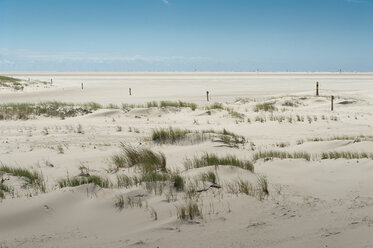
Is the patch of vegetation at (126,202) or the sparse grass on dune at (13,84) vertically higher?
the sparse grass on dune at (13,84)

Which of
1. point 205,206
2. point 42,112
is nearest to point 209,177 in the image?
point 205,206

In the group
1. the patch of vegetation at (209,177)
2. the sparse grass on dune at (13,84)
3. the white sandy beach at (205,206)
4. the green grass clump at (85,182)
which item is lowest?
the white sandy beach at (205,206)

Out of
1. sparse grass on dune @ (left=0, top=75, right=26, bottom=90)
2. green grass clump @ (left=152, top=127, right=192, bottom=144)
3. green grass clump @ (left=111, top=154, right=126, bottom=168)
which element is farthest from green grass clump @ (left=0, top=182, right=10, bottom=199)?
sparse grass on dune @ (left=0, top=75, right=26, bottom=90)

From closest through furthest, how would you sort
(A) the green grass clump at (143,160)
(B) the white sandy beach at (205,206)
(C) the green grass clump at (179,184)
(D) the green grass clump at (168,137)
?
1. (B) the white sandy beach at (205,206)
2. (C) the green grass clump at (179,184)
3. (A) the green grass clump at (143,160)
4. (D) the green grass clump at (168,137)

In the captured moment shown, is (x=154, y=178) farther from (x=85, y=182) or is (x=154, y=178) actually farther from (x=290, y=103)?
(x=290, y=103)

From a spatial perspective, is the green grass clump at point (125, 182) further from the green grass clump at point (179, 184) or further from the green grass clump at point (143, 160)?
the green grass clump at point (143, 160)

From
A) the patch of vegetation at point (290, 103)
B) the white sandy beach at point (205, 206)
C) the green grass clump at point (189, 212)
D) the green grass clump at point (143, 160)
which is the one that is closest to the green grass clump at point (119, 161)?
the green grass clump at point (143, 160)

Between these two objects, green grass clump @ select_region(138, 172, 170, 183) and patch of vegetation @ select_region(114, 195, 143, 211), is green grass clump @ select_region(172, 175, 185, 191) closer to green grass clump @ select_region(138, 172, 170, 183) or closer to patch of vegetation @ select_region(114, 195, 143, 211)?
green grass clump @ select_region(138, 172, 170, 183)

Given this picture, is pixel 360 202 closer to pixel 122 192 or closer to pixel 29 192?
pixel 122 192

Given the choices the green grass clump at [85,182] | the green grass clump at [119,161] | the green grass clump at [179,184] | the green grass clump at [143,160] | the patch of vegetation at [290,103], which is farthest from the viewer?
the patch of vegetation at [290,103]

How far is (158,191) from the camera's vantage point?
19.3 ft

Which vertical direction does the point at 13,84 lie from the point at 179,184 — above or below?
above

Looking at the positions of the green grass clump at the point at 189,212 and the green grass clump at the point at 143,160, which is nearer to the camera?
the green grass clump at the point at 189,212

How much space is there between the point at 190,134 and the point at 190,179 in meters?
5.03
